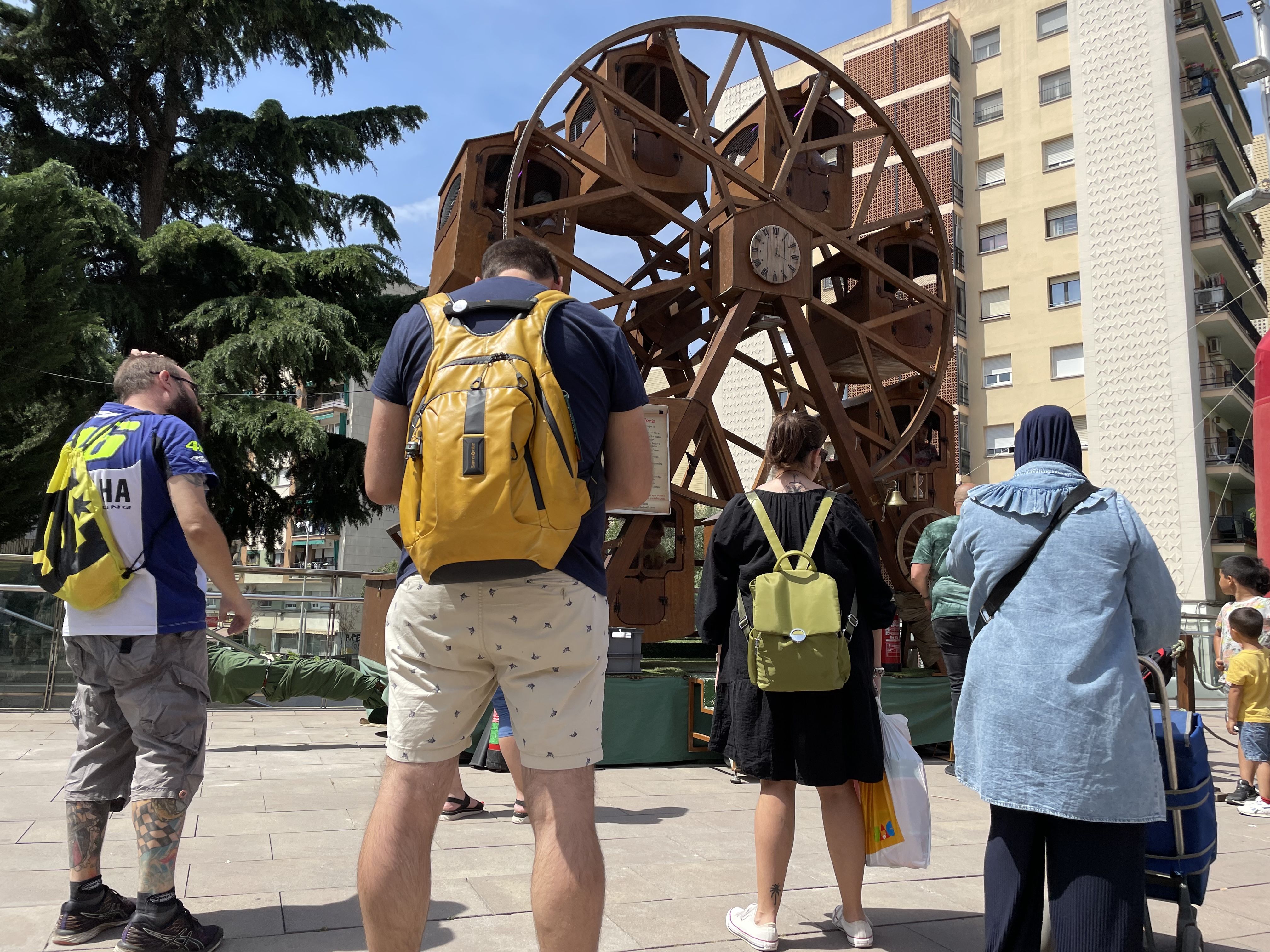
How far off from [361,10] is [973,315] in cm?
2097

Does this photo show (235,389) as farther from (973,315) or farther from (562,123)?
(973,315)

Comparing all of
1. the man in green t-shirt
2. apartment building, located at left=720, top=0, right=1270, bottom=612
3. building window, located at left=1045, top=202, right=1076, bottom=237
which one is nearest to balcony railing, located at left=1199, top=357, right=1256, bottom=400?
apartment building, located at left=720, top=0, right=1270, bottom=612

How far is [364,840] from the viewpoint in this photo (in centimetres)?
209

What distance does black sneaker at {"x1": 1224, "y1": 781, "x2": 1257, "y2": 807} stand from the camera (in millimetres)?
6004

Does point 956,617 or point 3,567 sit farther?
point 3,567

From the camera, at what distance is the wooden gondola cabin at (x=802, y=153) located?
9.16m

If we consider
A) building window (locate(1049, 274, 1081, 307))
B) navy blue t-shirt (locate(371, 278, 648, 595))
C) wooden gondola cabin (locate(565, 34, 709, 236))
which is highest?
building window (locate(1049, 274, 1081, 307))

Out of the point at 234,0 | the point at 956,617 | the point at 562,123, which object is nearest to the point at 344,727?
the point at 956,617

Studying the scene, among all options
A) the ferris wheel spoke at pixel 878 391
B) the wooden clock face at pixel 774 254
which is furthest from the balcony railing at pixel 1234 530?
the wooden clock face at pixel 774 254

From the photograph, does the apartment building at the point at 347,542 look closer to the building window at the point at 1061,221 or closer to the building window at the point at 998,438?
the building window at the point at 998,438

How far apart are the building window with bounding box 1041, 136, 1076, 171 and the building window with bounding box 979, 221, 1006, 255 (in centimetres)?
212

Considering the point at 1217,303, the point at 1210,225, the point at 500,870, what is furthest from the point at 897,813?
the point at 1210,225

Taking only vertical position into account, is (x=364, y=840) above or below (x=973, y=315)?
below

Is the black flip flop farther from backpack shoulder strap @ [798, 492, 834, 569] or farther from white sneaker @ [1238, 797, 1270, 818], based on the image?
white sneaker @ [1238, 797, 1270, 818]
